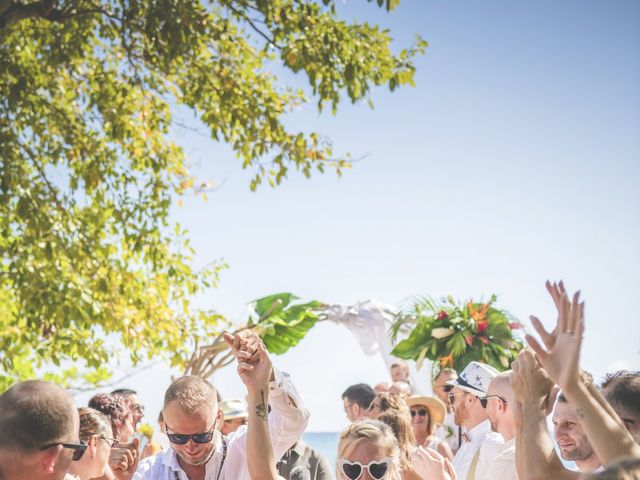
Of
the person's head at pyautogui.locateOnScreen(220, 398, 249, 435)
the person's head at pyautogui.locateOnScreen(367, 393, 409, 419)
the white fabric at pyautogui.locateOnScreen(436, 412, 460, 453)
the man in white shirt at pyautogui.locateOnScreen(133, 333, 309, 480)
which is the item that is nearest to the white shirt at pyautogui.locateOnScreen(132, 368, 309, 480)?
the man in white shirt at pyautogui.locateOnScreen(133, 333, 309, 480)

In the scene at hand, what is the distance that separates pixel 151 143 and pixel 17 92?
6.41ft

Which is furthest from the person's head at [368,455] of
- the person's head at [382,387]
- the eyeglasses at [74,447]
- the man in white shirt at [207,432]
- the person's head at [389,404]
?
the person's head at [382,387]

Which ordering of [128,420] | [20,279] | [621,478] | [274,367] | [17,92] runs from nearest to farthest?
[621,478] → [274,367] → [128,420] → [20,279] → [17,92]

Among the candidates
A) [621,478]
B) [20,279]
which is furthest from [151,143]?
[621,478]

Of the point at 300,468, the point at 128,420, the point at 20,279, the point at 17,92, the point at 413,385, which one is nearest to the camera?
the point at 128,420

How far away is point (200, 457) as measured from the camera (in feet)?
12.2

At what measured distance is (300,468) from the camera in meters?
5.72

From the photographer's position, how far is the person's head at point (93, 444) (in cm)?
358

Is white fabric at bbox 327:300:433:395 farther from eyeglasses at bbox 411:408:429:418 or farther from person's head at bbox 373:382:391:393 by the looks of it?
eyeglasses at bbox 411:408:429:418

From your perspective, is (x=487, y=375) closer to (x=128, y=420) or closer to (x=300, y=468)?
(x=300, y=468)

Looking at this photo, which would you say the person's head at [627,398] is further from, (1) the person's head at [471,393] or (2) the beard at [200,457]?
(1) the person's head at [471,393]

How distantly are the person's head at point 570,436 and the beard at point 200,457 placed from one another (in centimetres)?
168

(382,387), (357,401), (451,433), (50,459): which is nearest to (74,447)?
(50,459)

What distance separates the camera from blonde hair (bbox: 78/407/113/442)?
156 inches
